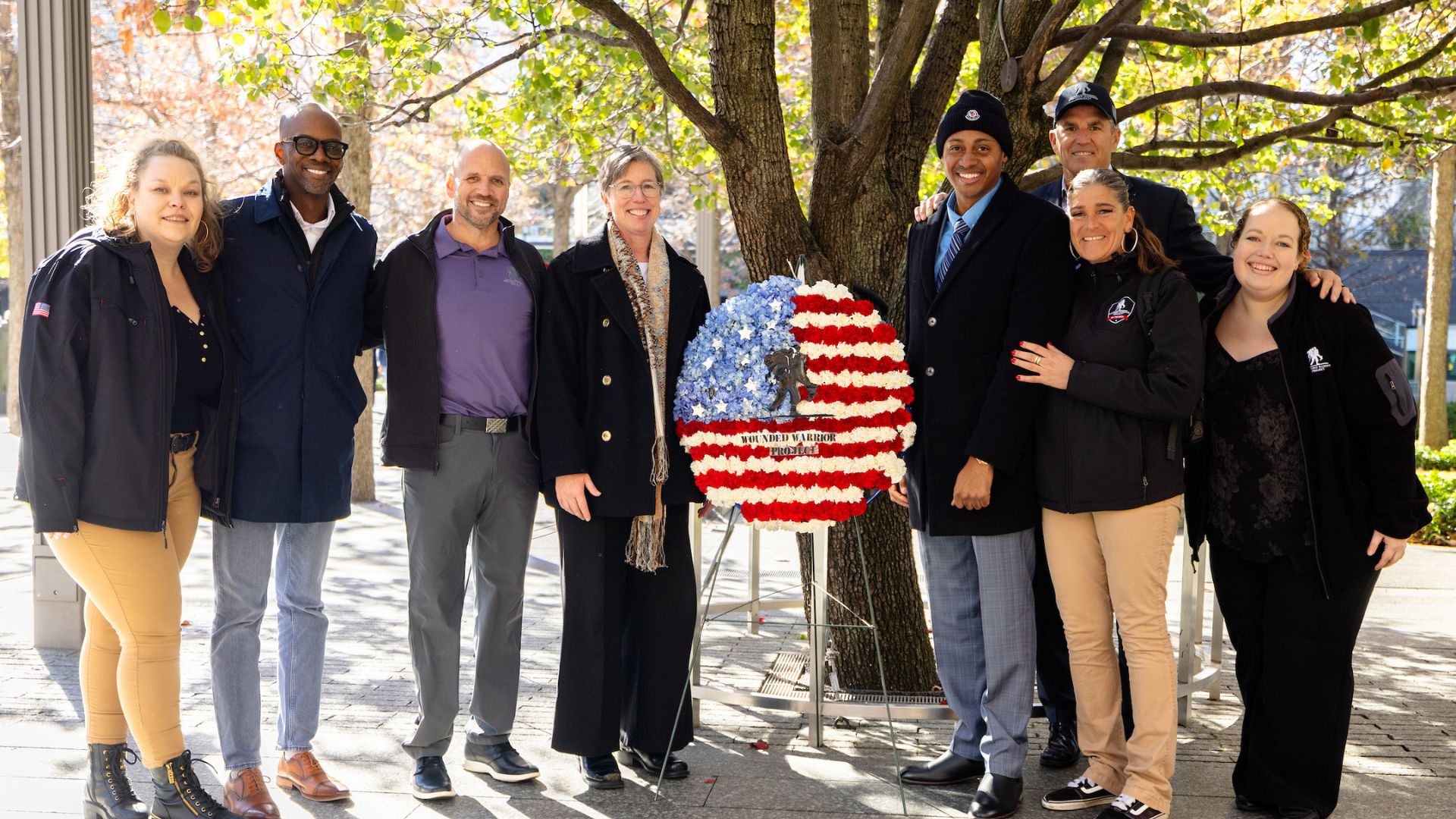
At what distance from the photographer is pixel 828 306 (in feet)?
14.3

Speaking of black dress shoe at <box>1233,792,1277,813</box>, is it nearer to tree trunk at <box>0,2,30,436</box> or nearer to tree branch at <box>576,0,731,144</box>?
tree branch at <box>576,0,731,144</box>

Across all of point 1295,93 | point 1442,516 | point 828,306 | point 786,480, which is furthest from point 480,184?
point 1442,516

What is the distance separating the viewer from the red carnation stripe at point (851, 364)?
167 inches

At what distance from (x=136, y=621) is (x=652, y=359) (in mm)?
1934

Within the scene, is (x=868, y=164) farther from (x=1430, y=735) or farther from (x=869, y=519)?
(x=1430, y=735)

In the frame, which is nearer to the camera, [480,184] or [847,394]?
[847,394]

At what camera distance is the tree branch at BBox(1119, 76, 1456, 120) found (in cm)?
621

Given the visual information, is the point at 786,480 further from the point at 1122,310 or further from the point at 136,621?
the point at 136,621

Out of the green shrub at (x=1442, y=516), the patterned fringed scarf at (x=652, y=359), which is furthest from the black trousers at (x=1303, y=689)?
the green shrub at (x=1442, y=516)

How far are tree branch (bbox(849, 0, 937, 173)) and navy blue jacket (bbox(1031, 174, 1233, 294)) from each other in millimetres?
900

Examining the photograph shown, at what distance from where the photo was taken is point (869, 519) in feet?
18.6

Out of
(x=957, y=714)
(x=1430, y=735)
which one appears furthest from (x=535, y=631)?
(x=1430, y=735)

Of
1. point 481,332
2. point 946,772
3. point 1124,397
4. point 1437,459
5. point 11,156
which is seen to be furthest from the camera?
point 11,156

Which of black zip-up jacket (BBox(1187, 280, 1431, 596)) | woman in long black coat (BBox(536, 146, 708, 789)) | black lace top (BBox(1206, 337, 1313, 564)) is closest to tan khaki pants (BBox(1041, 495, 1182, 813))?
black lace top (BBox(1206, 337, 1313, 564))
